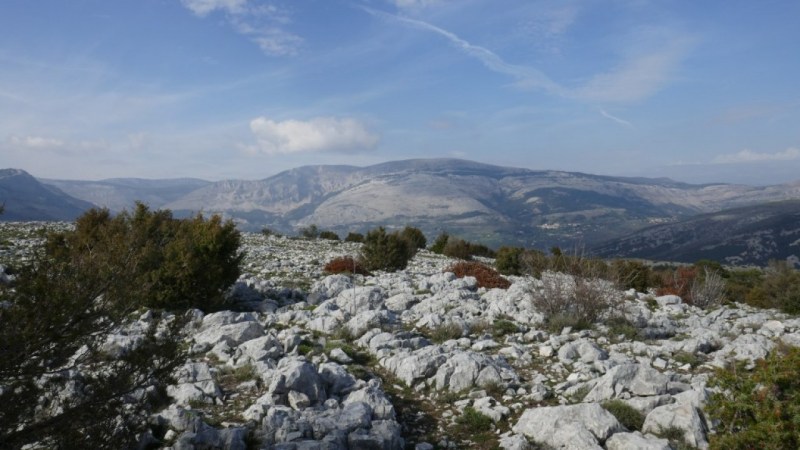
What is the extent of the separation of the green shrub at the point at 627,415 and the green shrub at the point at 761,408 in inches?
41.5

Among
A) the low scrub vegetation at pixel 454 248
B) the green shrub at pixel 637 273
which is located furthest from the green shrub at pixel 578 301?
the low scrub vegetation at pixel 454 248

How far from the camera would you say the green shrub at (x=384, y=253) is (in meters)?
26.3

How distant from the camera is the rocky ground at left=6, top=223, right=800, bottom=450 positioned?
6.85 m

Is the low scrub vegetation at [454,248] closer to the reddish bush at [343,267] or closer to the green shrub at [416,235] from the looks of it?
the green shrub at [416,235]

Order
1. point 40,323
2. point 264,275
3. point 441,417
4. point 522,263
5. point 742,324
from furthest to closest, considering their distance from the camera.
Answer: point 522,263
point 264,275
point 742,324
point 441,417
point 40,323

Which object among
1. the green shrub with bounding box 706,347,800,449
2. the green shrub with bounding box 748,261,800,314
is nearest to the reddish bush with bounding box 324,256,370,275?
the green shrub with bounding box 706,347,800,449

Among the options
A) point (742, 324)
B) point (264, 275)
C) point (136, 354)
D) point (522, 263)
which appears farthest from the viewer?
point (522, 263)

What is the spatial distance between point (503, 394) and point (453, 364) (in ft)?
3.87

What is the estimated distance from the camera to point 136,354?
215 inches

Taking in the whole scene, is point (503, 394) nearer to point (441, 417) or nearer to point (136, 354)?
point (441, 417)

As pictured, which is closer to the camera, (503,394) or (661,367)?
(503,394)

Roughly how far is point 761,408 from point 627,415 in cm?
193

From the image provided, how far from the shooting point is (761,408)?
5746 mm

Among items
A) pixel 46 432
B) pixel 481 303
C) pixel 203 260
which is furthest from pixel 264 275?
pixel 46 432
